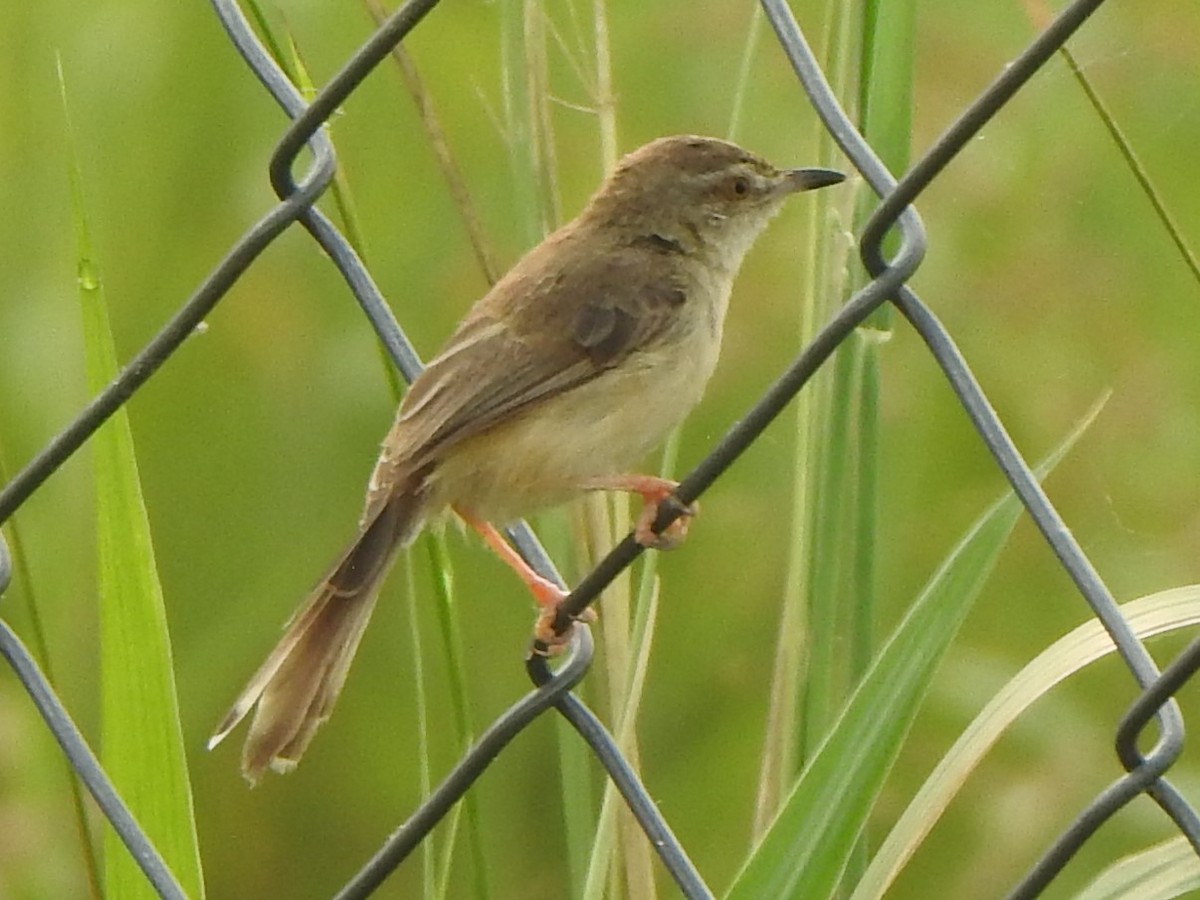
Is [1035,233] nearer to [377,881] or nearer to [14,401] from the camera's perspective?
[14,401]

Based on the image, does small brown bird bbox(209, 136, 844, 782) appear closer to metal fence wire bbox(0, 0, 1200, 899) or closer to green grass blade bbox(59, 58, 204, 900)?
green grass blade bbox(59, 58, 204, 900)

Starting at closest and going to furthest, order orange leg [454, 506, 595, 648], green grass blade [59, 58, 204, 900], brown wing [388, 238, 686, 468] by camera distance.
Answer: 1. orange leg [454, 506, 595, 648]
2. green grass blade [59, 58, 204, 900]
3. brown wing [388, 238, 686, 468]

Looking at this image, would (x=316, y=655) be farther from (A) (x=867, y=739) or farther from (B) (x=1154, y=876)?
(B) (x=1154, y=876)

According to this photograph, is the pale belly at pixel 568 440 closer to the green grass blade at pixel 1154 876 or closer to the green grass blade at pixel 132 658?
the green grass blade at pixel 132 658

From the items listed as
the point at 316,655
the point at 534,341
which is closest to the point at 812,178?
the point at 534,341

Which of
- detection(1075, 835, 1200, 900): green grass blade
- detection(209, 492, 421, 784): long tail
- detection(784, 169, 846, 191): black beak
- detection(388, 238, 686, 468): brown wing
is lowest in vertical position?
detection(1075, 835, 1200, 900): green grass blade

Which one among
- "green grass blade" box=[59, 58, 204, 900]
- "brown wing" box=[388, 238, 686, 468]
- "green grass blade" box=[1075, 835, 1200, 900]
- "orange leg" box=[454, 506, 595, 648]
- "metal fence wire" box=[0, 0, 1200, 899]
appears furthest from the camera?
"brown wing" box=[388, 238, 686, 468]

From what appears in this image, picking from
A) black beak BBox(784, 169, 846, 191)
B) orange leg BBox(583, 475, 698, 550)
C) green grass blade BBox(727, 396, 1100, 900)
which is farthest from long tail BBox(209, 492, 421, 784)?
black beak BBox(784, 169, 846, 191)

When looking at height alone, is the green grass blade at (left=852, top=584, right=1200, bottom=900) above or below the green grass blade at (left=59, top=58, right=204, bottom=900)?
below
